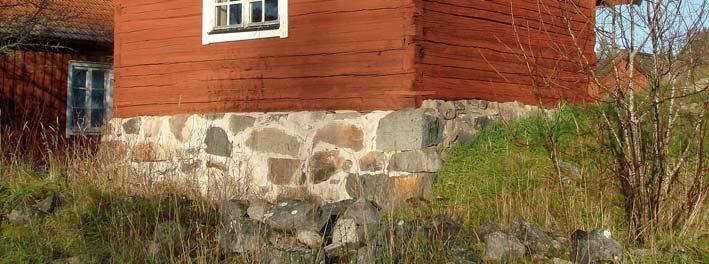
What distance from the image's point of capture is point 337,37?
8.85 m

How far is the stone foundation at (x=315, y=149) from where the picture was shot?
27.2 ft

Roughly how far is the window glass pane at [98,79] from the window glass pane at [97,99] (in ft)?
0.30

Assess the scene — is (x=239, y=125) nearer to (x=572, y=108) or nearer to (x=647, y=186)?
(x=572, y=108)

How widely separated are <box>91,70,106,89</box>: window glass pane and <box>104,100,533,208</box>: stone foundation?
5.22m

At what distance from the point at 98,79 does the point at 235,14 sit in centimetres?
624

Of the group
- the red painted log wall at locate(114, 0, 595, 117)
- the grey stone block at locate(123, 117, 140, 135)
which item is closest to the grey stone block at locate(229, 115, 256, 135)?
the red painted log wall at locate(114, 0, 595, 117)

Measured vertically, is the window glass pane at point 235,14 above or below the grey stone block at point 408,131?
above

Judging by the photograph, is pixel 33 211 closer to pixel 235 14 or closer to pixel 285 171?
pixel 285 171

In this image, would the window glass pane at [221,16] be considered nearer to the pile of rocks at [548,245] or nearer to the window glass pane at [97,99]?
the pile of rocks at [548,245]

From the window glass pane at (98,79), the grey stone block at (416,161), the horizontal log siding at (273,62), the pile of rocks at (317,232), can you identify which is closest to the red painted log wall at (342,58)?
the horizontal log siding at (273,62)

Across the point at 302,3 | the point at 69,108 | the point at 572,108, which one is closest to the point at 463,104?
the point at 572,108

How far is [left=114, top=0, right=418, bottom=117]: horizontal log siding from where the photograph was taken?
8.52 metres

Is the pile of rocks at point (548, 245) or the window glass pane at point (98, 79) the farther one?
the window glass pane at point (98, 79)

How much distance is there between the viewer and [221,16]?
9.86 meters
